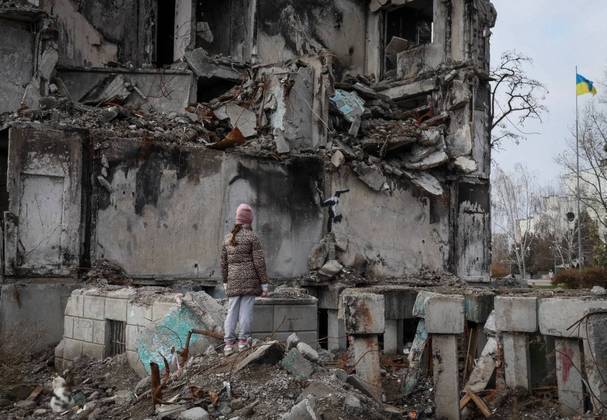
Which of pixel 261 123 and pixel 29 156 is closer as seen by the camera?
pixel 29 156

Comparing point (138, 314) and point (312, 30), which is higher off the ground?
point (312, 30)

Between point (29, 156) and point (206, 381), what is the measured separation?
7.14 metres

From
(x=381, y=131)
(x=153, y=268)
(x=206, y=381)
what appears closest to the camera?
(x=206, y=381)

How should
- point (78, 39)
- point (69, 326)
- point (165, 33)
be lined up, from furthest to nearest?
1. point (165, 33)
2. point (78, 39)
3. point (69, 326)

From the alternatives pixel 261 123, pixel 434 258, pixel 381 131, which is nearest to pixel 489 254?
pixel 434 258

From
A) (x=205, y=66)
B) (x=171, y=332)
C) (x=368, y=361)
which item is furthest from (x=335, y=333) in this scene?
(x=205, y=66)

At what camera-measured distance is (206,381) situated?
6.48 metres

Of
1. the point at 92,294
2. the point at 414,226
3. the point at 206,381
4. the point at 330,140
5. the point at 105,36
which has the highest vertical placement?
the point at 105,36

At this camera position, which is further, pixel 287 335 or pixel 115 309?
pixel 115 309

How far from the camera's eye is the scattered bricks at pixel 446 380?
7.86 meters

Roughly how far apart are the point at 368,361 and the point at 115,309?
10.5 ft

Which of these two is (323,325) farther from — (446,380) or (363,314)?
(446,380)

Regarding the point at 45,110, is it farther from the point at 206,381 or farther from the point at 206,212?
the point at 206,381

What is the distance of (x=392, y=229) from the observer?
653 inches
